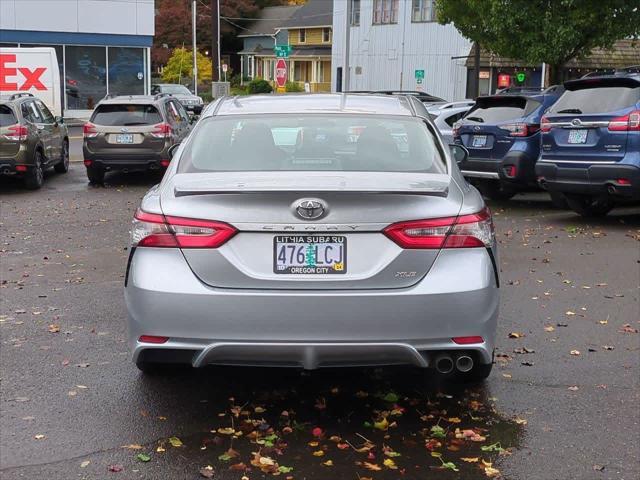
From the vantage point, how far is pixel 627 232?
1122 centimetres

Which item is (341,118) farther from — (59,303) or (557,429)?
(59,303)

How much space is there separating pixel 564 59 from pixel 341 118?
1778 centimetres

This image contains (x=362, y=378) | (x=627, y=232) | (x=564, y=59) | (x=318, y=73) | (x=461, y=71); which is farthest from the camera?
(x=318, y=73)

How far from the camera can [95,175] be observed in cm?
1720

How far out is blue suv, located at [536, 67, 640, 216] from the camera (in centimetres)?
1069

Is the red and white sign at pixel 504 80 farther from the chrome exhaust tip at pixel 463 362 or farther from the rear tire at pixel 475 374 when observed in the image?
the chrome exhaust tip at pixel 463 362

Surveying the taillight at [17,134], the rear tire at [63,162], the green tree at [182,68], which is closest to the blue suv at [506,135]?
the taillight at [17,134]

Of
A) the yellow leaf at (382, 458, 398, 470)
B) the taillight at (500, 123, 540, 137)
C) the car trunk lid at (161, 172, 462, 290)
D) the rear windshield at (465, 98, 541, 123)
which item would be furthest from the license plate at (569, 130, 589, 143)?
the yellow leaf at (382, 458, 398, 470)

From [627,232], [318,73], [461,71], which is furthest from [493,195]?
[318,73]

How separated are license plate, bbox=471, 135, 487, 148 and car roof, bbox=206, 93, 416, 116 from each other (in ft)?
24.9

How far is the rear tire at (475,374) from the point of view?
17.2ft

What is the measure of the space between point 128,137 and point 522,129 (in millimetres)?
7458

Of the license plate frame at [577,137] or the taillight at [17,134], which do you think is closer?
the license plate frame at [577,137]

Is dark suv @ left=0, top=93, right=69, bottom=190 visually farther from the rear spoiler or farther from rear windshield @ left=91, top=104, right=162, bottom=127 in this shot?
the rear spoiler
